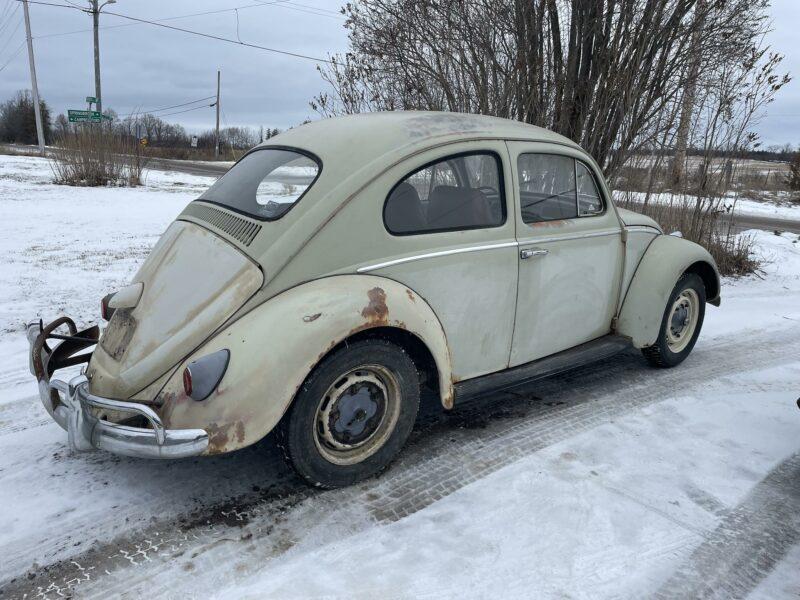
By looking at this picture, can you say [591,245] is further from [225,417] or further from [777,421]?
[225,417]

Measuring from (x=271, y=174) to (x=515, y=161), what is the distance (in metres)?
1.44

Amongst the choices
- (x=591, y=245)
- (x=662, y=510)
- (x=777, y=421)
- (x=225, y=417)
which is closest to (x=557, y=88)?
(x=591, y=245)

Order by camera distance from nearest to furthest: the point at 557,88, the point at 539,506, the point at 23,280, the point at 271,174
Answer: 1. the point at 539,506
2. the point at 271,174
3. the point at 23,280
4. the point at 557,88

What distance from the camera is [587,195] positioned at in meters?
4.12

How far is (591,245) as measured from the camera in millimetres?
3977

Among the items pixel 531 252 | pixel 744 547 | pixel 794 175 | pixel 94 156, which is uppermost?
pixel 794 175

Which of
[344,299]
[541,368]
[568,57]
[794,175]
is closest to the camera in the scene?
[344,299]

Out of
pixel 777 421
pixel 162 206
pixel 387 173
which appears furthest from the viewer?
pixel 162 206

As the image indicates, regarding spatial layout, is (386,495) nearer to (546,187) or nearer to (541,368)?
(541,368)

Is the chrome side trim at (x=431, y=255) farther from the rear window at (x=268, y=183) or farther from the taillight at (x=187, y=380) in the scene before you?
the taillight at (x=187, y=380)

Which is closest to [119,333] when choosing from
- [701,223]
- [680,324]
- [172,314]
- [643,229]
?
[172,314]

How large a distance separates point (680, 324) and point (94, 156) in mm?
15126

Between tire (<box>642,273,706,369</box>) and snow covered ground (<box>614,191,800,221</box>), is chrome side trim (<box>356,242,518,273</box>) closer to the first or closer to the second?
tire (<box>642,273,706,369</box>)

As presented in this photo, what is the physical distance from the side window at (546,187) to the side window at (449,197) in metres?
0.20
